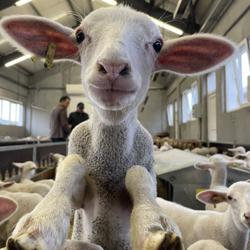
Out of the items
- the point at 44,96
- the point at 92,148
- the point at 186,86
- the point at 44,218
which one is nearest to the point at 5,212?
the point at 92,148

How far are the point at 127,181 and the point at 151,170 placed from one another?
13cm

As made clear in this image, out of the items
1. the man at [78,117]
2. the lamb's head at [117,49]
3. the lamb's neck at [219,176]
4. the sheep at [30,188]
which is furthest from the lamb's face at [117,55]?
the man at [78,117]

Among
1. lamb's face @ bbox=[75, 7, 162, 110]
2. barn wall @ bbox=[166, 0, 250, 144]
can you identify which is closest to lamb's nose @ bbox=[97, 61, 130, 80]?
lamb's face @ bbox=[75, 7, 162, 110]

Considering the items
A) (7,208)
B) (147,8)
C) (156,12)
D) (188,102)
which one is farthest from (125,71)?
(188,102)

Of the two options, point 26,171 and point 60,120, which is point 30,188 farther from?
point 60,120

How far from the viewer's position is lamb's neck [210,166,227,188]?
2471 millimetres

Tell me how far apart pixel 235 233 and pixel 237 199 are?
0.63ft

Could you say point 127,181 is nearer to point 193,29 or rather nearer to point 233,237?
point 233,237

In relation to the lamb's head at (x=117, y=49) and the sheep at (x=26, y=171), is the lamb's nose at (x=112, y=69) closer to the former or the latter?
the lamb's head at (x=117, y=49)

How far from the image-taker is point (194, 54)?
0.99 metres

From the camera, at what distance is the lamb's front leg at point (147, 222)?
0.56 metres

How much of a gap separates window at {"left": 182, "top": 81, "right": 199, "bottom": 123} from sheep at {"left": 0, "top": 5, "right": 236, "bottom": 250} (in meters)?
8.49

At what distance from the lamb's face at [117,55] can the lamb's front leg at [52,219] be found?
0.18m

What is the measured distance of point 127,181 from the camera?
79 centimetres
